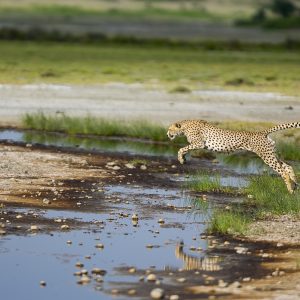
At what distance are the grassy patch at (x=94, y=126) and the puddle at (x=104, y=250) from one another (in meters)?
9.11

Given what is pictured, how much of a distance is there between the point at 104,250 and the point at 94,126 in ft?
44.7

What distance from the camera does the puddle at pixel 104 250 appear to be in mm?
12828

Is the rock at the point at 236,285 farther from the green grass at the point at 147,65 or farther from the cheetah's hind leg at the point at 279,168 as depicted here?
the green grass at the point at 147,65

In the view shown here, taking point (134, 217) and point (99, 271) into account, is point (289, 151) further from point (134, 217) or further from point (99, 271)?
point (99, 271)

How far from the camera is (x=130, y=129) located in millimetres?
27766

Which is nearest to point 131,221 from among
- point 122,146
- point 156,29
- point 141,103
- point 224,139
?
point 224,139

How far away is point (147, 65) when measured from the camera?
169ft

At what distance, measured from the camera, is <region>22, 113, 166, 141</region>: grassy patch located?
2744 cm

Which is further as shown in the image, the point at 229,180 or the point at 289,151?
the point at 289,151

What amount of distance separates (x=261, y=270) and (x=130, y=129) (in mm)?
14464

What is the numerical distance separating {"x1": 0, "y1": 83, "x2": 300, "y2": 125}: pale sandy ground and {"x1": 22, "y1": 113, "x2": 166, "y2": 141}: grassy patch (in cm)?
93

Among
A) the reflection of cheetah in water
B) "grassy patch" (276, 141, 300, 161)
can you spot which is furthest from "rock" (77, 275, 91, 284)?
"grassy patch" (276, 141, 300, 161)

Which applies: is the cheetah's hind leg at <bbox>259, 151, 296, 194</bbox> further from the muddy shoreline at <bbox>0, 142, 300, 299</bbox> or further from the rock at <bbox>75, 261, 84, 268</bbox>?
the rock at <bbox>75, 261, 84, 268</bbox>

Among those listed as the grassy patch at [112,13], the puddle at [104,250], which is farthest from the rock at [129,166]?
the grassy patch at [112,13]
